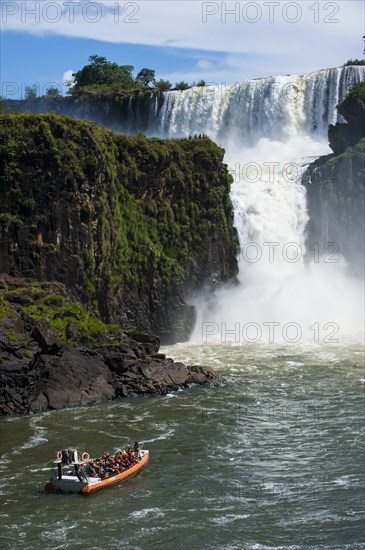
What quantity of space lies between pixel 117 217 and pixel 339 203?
20439 mm

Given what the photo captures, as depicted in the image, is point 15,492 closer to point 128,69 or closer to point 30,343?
point 30,343

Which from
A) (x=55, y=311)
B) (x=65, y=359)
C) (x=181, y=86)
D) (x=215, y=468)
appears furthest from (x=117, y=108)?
(x=215, y=468)

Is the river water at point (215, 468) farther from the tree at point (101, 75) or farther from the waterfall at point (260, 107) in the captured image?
the tree at point (101, 75)

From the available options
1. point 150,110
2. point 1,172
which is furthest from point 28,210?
point 150,110

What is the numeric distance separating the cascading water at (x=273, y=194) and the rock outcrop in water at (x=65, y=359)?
10901mm

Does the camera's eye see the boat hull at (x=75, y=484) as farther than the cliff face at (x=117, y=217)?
No

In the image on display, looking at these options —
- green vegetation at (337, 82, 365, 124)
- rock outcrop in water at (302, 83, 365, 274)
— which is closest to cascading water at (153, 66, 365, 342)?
rock outcrop in water at (302, 83, 365, 274)

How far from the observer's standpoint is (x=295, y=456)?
30.7 meters

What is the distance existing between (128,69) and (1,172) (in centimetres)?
5427

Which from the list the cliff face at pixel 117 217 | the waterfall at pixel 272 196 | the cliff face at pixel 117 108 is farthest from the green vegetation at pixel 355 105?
the cliff face at pixel 117 108

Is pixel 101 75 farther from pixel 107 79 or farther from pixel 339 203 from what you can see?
pixel 339 203

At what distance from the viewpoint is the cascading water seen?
177 feet

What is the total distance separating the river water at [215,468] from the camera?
2509 cm

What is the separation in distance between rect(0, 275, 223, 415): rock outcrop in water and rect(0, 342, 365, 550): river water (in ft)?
2.65
